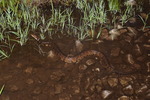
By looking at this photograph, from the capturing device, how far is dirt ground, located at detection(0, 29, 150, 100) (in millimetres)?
3055

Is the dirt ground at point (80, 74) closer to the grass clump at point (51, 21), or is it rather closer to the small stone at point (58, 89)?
the small stone at point (58, 89)

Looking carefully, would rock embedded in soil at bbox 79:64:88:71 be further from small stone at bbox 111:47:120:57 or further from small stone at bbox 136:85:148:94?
small stone at bbox 136:85:148:94

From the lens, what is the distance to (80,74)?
3.31 metres

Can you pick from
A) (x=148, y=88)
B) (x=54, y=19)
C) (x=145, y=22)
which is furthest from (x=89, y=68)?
(x=145, y=22)

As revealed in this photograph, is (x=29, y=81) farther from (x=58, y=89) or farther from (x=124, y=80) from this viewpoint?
(x=124, y=80)

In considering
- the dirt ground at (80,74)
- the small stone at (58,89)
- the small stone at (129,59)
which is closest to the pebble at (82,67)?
the dirt ground at (80,74)

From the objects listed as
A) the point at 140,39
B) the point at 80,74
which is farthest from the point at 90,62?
the point at 140,39

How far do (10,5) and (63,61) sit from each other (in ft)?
4.06

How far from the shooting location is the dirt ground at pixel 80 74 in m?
3.05

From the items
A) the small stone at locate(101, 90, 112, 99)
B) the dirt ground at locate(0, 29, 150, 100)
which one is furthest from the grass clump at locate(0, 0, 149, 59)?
the small stone at locate(101, 90, 112, 99)

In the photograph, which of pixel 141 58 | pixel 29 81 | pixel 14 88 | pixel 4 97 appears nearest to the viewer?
pixel 4 97

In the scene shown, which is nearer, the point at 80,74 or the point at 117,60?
the point at 80,74

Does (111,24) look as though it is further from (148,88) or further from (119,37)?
(148,88)

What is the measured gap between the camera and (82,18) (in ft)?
12.7
